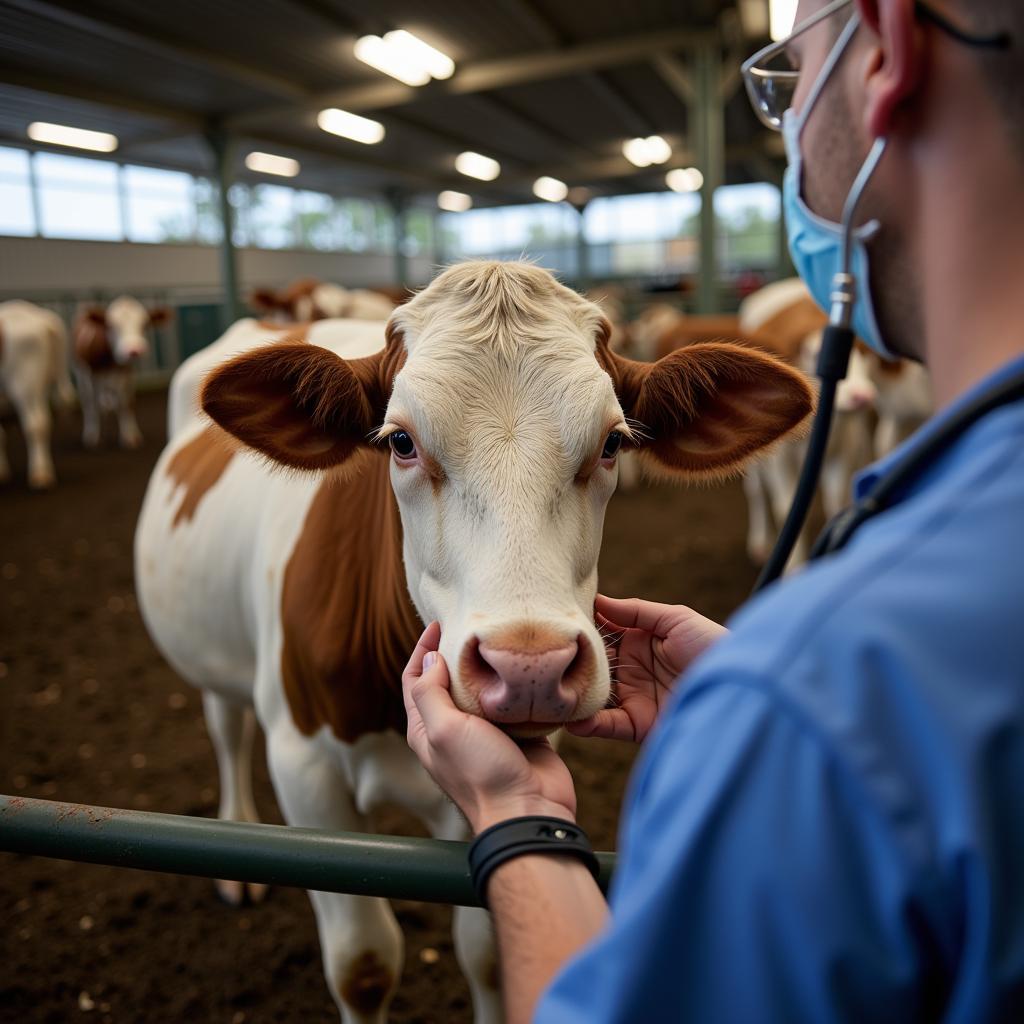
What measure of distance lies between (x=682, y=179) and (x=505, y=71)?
12.5m

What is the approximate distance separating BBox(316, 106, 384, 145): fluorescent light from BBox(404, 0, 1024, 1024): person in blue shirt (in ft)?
41.4

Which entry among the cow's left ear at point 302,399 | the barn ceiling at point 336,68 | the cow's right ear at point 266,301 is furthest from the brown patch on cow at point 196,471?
the cow's right ear at point 266,301

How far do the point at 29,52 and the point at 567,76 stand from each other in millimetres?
6172

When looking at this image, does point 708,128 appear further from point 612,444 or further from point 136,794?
point 612,444

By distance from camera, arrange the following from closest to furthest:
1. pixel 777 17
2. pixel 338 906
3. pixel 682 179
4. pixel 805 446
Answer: pixel 338 906, pixel 805 446, pixel 777 17, pixel 682 179

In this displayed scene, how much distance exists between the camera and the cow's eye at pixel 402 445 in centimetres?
133

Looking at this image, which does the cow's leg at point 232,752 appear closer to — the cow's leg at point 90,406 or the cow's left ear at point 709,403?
the cow's left ear at point 709,403

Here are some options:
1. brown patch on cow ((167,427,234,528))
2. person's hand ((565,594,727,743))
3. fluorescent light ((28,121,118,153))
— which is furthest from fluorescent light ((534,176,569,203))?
person's hand ((565,594,727,743))

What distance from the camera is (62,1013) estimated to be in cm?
220

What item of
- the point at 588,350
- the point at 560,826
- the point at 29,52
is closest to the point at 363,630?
the point at 588,350

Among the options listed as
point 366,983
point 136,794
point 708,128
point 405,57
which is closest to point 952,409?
point 366,983

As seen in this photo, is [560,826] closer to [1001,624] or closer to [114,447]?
[1001,624]

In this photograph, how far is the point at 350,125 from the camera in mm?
12586

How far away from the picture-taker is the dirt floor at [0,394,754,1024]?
2293 mm
